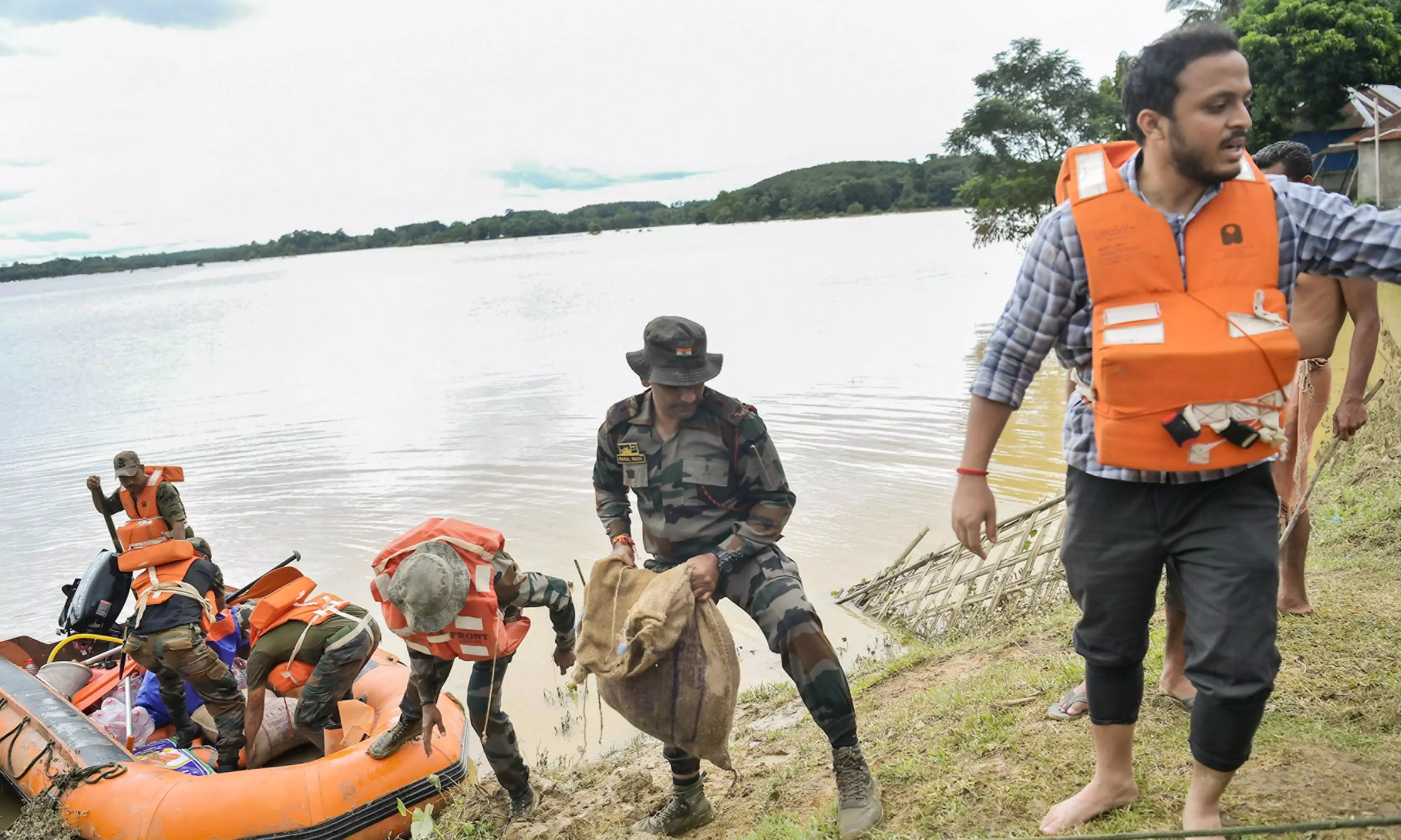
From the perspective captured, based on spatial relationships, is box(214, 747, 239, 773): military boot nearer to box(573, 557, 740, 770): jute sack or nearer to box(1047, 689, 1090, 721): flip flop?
box(573, 557, 740, 770): jute sack

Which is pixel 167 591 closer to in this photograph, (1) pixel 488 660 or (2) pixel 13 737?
(2) pixel 13 737

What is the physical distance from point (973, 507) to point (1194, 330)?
2.21 ft

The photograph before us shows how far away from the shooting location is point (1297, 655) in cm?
364

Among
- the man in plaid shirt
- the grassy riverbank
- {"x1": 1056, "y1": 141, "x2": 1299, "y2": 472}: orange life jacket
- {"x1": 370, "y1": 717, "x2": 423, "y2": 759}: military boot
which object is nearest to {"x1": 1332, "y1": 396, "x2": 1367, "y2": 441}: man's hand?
the grassy riverbank

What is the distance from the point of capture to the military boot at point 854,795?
324cm

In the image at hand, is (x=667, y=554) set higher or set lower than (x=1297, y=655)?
higher

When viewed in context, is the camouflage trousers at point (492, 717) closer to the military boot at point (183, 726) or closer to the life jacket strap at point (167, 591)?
the life jacket strap at point (167, 591)

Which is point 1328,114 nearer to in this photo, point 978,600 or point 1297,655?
point 978,600

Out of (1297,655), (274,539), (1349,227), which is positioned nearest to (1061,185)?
(1349,227)

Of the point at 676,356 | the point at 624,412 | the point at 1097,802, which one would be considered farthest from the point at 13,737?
the point at 1097,802

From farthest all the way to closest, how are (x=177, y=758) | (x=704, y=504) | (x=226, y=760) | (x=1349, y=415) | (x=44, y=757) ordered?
(x=226, y=760)
(x=177, y=758)
(x=44, y=757)
(x=704, y=504)
(x=1349, y=415)

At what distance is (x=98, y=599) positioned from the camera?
693 cm

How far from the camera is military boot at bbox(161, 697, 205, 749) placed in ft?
19.5

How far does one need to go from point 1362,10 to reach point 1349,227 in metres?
31.7
